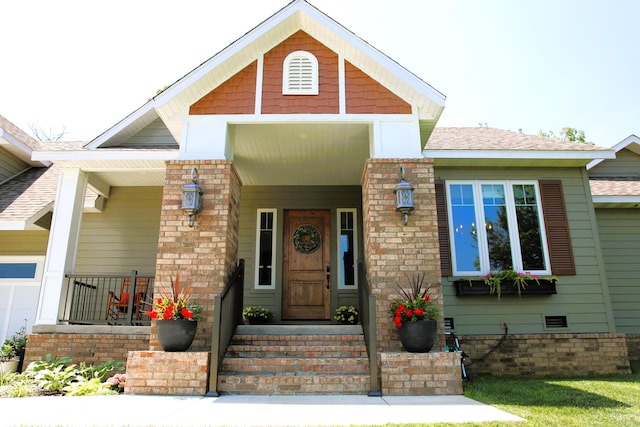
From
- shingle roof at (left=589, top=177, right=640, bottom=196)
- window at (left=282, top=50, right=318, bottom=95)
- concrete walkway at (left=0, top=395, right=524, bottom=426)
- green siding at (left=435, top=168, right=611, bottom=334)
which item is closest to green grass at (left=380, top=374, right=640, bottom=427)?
concrete walkway at (left=0, top=395, right=524, bottom=426)

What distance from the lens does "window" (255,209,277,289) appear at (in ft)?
26.3

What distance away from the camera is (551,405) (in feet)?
13.6

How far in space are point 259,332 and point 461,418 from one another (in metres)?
3.07

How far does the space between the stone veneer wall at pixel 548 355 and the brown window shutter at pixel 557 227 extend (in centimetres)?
113

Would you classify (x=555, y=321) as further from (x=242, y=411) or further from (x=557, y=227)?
(x=242, y=411)

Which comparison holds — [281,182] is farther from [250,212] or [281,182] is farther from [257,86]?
[257,86]

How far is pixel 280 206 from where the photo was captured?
330 inches

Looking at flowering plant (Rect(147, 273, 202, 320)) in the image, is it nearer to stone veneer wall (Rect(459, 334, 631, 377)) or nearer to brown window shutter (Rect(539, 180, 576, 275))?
stone veneer wall (Rect(459, 334, 631, 377))

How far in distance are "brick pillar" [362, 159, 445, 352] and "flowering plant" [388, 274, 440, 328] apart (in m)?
0.08

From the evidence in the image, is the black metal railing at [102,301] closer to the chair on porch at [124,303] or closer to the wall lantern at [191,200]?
the chair on porch at [124,303]

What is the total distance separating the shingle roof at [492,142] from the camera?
7246 millimetres

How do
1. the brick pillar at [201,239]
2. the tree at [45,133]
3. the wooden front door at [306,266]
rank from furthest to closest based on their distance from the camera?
1. the tree at [45,133]
2. the wooden front door at [306,266]
3. the brick pillar at [201,239]

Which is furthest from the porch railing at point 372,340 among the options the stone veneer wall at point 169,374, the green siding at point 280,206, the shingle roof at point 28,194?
the shingle roof at point 28,194

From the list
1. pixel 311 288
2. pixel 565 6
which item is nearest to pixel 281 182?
pixel 311 288
